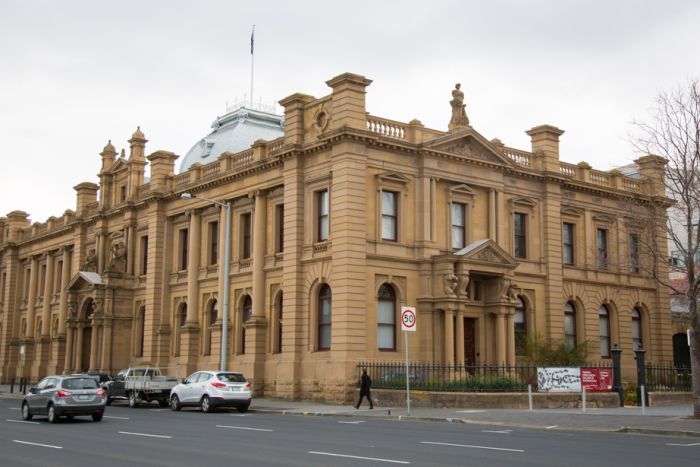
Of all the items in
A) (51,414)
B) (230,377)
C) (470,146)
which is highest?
(470,146)

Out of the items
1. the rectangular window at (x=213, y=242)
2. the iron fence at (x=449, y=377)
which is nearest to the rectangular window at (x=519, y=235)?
the iron fence at (x=449, y=377)

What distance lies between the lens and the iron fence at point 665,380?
33500 millimetres

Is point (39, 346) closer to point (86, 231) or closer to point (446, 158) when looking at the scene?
point (86, 231)

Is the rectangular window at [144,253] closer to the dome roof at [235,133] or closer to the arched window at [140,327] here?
the arched window at [140,327]

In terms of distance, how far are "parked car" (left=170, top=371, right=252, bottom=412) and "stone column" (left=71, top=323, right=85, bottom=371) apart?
2197 cm

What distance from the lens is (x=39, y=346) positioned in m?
58.5

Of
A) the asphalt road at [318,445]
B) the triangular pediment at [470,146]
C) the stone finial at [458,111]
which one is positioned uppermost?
the stone finial at [458,111]

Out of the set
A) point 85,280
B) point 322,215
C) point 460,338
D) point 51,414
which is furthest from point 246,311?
point 51,414

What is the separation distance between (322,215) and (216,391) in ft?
33.0

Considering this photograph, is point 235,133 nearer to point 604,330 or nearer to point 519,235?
point 519,235

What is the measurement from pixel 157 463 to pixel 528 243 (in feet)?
98.7

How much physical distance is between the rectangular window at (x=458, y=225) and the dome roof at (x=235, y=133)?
16.1 meters

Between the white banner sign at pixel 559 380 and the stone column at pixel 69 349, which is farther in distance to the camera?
the stone column at pixel 69 349

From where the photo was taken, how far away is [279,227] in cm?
3972
